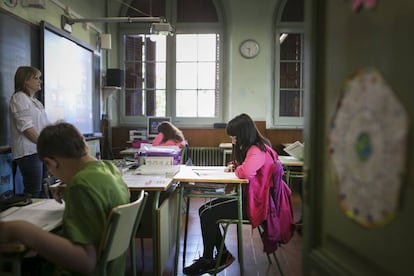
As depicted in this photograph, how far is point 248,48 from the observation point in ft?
20.7

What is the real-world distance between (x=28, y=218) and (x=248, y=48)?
5126 millimetres

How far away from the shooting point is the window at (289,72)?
6422mm

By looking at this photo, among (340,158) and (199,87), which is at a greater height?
(199,87)

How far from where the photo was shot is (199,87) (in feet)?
21.7

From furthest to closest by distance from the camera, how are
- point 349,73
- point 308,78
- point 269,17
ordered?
point 269,17
point 308,78
point 349,73

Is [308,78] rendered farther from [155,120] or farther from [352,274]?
[155,120]

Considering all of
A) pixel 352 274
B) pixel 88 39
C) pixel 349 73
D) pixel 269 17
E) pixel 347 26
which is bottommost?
pixel 352 274

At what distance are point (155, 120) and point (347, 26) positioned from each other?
4.99 m

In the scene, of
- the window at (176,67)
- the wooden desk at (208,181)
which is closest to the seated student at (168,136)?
the wooden desk at (208,181)

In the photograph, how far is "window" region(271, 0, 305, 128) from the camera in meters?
6.42

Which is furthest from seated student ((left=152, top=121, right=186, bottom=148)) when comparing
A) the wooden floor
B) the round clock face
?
the round clock face

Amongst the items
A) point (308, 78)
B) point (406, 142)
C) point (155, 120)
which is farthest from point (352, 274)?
point (155, 120)

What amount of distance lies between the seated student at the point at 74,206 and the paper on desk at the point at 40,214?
0.52 ft

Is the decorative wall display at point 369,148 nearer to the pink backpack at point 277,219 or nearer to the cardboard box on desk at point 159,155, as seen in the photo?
the pink backpack at point 277,219
